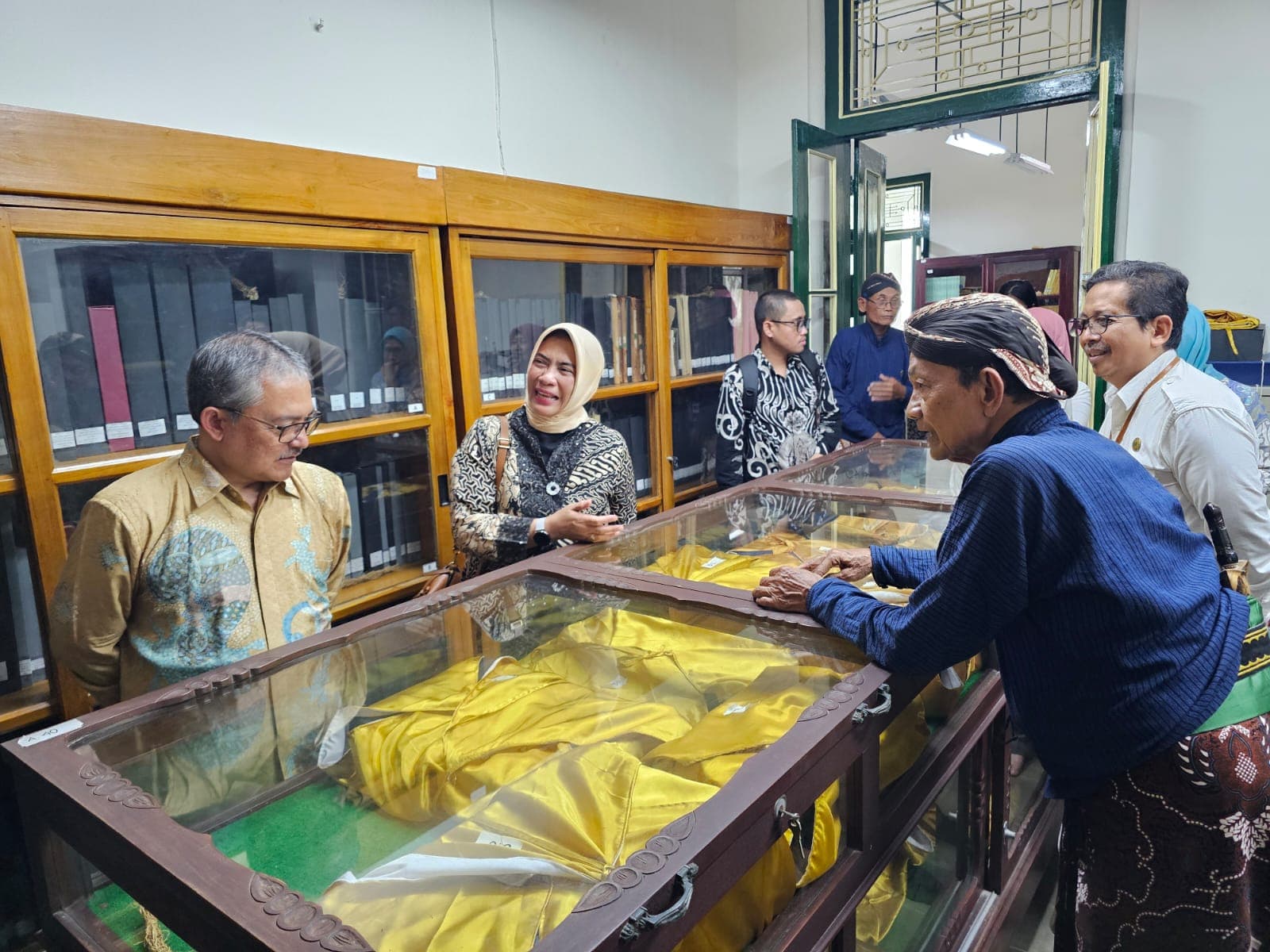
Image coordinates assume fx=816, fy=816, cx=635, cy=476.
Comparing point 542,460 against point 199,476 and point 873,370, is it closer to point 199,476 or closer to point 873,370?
point 199,476

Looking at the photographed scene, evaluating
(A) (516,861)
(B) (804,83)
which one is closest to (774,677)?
(A) (516,861)

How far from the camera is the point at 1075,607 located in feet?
3.60

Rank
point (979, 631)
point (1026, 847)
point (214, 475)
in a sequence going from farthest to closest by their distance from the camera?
1. point (1026, 847)
2. point (214, 475)
3. point (979, 631)

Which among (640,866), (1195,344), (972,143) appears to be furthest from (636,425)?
(972,143)

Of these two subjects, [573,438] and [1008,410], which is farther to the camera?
[573,438]

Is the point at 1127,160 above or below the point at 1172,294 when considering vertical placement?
above

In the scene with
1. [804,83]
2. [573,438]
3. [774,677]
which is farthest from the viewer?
[804,83]

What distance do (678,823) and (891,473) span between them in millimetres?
1950

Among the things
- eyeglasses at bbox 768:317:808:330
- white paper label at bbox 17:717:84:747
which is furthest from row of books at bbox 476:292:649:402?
white paper label at bbox 17:717:84:747

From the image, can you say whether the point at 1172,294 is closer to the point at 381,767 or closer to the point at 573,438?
the point at 573,438

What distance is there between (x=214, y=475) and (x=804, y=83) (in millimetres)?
4191

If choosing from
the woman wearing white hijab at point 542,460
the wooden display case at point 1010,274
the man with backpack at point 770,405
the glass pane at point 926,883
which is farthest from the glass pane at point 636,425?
the wooden display case at point 1010,274

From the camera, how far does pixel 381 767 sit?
44.1 inches

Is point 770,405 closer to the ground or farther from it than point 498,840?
farther from it
